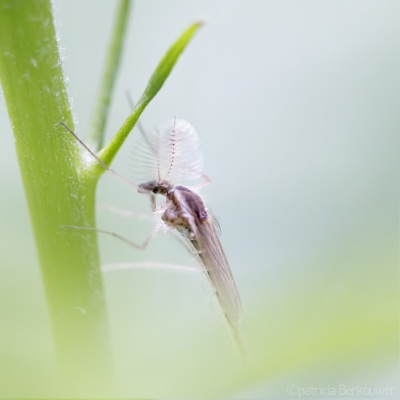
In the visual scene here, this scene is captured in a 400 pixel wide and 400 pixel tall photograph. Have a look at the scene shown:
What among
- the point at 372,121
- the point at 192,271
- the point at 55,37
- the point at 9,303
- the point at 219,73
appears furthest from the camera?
the point at 219,73

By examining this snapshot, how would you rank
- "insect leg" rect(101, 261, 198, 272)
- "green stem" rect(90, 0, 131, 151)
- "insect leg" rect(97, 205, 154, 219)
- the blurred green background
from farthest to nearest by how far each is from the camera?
"insect leg" rect(97, 205, 154, 219)
"insect leg" rect(101, 261, 198, 272)
"green stem" rect(90, 0, 131, 151)
the blurred green background

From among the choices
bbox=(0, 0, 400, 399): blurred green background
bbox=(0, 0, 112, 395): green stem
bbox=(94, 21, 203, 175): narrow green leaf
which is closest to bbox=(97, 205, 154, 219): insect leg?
bbox=(0, 0, 400, 399): blurred green background

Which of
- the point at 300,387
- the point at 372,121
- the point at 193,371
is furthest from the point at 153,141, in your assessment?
the point at 300,387

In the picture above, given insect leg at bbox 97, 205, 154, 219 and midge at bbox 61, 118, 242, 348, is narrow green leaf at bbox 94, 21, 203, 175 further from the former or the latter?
insect leg at bbox 97, 205, 154, 219

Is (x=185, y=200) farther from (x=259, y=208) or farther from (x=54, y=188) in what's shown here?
(x=54, y=188)

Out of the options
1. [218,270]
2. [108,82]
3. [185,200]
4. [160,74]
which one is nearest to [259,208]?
[218,270]

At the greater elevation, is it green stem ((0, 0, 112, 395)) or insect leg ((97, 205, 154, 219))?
insect leg ((97, 205, 154, 219))

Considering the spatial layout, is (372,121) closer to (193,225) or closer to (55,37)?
(193,225)
